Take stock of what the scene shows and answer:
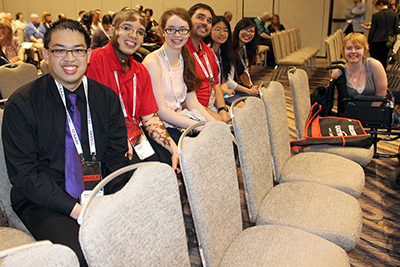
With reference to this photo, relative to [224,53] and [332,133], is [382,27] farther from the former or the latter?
[332,133]

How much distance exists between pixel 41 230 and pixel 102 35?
4.55 meters

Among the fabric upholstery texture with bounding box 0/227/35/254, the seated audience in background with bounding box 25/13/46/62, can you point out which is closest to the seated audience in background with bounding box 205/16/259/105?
the fabric upholstery texture with bounding box 0/227/35/254

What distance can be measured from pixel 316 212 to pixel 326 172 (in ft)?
A: 1.61

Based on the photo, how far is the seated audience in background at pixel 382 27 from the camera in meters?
6.96

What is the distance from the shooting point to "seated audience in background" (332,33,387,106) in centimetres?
319

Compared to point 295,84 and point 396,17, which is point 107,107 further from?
point 396,17

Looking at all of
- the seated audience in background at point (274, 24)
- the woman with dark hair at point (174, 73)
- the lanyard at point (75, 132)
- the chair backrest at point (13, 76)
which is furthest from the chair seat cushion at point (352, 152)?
the seated audience in background at point (274, 24)

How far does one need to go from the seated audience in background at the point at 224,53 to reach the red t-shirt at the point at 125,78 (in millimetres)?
1179

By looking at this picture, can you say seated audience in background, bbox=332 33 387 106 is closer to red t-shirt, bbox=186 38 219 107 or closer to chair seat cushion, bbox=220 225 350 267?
red t-shirt, bbox=186 38 219 107

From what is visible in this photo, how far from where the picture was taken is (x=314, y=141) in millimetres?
2553

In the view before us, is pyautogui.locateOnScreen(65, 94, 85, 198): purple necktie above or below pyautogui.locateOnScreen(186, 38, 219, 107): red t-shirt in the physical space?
below

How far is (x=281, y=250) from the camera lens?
1.42 metres

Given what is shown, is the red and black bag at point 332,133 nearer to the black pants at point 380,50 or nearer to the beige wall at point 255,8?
the black pants at point 380,50

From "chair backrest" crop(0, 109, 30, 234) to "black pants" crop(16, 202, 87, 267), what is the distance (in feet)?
0.33
